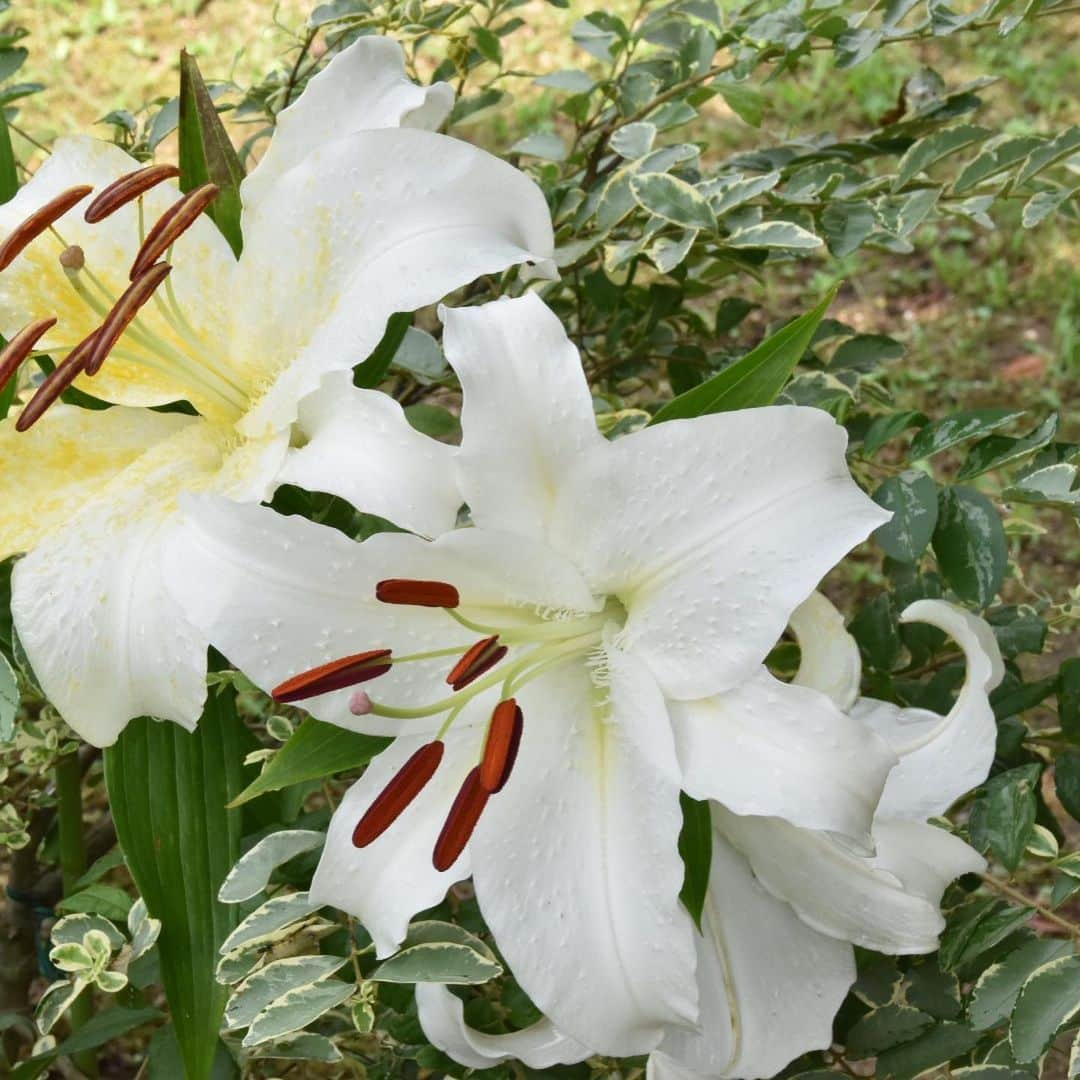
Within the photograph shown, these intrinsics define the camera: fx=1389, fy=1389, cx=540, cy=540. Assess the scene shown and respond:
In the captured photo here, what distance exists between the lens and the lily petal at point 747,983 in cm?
→ 76

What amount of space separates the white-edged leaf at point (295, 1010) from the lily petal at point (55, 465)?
0.30 meters

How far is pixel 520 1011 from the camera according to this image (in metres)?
0.90

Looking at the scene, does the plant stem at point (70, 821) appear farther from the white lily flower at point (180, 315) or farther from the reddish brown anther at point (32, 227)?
the reddish brown anther at point (32, 227)

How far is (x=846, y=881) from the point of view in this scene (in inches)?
29.4

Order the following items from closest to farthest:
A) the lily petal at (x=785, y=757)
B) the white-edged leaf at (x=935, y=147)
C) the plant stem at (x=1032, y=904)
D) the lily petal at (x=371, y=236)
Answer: the lily petal at (x=785, y=757) → the lily petal at (x=371, y=236) → the plant stem at (x=1032, y=904) → the white-edged leaf at (x=935, y=147)

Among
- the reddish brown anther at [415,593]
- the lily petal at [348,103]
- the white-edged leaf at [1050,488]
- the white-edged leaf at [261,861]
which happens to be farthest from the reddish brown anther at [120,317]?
the white-edged leaf at [1050,488]

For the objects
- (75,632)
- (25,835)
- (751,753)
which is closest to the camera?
(751,753)

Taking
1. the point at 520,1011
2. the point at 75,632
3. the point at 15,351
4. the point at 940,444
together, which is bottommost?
the point at 520,1011

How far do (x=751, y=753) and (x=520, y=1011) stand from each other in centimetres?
35

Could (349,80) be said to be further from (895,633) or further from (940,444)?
(895,633)

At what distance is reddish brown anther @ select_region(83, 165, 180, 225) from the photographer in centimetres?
74

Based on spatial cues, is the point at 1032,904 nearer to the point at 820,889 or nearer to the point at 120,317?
the point at 820,889

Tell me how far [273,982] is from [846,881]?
1.13ft

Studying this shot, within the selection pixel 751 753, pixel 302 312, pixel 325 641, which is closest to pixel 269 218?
pixel 302 312
